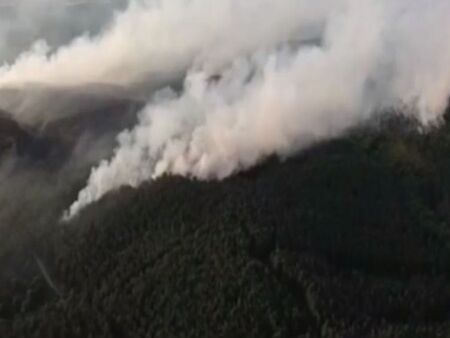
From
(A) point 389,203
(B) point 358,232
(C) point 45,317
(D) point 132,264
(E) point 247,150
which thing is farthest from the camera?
(E) point 247,150

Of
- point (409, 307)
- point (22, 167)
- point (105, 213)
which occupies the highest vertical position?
point (22, 167)

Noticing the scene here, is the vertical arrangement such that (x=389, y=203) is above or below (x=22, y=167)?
below

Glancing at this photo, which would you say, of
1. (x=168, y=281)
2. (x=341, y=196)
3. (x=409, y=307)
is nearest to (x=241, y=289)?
(x=168, y=281)

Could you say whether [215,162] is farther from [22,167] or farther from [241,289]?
[241,289]

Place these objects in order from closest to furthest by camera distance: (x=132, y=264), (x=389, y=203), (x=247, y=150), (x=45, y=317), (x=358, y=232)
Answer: (x=45, y=317), (x=132, y=264), (x=358, y=232), (x=389, y=203), (x=247, y=150)

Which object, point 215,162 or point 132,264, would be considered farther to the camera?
point 215,162

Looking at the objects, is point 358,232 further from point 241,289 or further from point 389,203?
point 241,289
